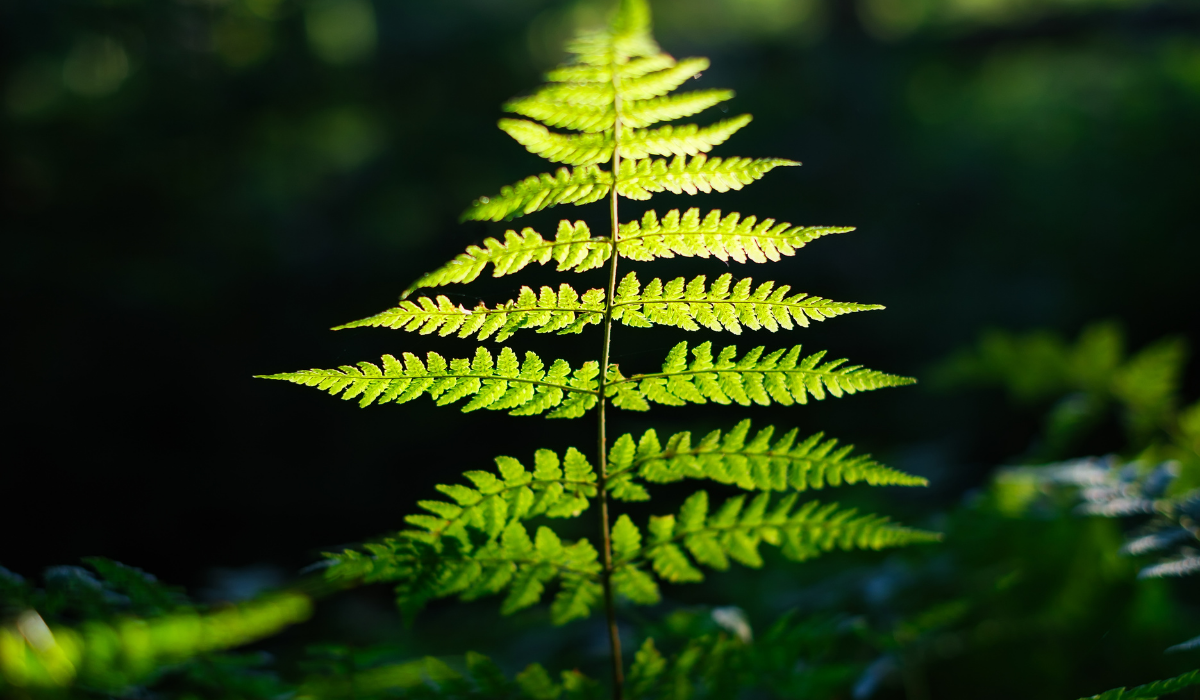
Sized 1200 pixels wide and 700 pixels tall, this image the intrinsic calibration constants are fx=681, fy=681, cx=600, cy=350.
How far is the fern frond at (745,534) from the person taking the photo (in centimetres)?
97

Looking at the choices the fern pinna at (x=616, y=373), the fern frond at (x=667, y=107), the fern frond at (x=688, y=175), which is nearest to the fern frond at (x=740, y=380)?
the fern pinna at (x=616, y=373)

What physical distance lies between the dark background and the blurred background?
0.02 metres

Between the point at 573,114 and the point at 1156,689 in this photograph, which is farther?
the point at 573,114

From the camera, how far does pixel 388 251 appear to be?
4.96m

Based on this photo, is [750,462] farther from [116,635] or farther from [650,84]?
[116,635]

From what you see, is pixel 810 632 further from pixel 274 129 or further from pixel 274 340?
pixel 274 129

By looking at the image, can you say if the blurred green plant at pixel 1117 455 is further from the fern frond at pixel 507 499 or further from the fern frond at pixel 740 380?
the fern frond at pixel 507 499

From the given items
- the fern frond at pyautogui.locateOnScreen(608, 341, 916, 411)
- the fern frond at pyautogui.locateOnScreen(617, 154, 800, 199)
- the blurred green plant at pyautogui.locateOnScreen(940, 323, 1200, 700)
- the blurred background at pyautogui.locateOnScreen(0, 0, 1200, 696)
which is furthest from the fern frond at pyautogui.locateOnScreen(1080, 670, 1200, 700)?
the blurred background at pyautogui.locateOnScreen(0, 0, 1200, 696)

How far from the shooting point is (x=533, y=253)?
0.98 m

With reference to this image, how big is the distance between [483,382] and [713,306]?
1.12 ft

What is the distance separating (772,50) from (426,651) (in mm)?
5981

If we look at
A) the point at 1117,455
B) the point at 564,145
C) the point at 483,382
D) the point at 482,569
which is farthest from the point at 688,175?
the point at 1117,455

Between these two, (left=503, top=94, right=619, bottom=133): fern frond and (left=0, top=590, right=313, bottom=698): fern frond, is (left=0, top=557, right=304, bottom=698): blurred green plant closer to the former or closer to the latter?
(left=0, top=590, right=313, bottom=698): fern frond

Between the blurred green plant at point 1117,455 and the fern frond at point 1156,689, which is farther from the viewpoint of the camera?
the blurred green plant at point 1117,455
